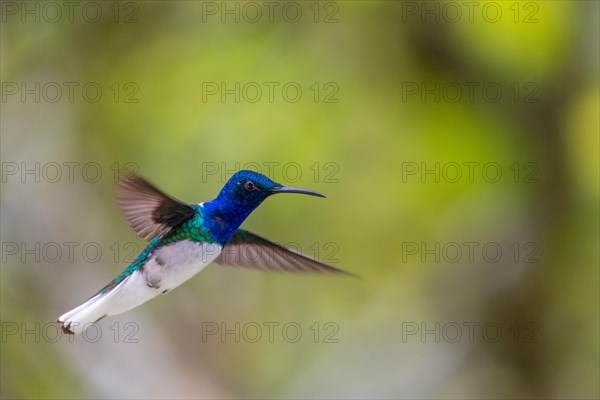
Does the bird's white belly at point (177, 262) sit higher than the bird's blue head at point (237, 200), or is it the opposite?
the bird's blue head at point (237, 200)

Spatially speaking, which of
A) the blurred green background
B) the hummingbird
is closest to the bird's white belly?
the hummingbird

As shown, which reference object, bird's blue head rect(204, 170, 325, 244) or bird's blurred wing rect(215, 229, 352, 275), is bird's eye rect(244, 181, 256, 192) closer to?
bird's blue head rect(204, 170, 325, 244)

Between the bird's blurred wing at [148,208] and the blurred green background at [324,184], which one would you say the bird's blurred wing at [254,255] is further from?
the blurred green background at [324,184]

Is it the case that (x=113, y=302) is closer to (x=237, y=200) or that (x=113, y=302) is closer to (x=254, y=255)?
(x=237, y=200)

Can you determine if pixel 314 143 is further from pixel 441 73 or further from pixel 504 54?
pixel 504 54

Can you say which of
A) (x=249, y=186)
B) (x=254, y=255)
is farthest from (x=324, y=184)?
(x=249, y=186)

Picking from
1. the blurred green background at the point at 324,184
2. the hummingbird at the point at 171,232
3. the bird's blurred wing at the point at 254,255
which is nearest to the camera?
the hummingbird at the point at 171,232

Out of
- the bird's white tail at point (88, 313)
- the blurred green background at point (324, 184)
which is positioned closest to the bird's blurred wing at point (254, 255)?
the bird's white tail at point (88, 313)
